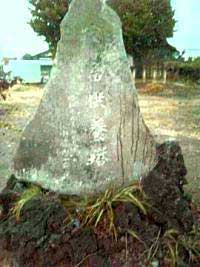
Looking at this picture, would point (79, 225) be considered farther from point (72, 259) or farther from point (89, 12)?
point (89, 12)

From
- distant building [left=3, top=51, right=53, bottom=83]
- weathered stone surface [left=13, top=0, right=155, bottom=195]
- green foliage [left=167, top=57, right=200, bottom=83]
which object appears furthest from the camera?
green foliage [left=167, top=57, right=200, bottom=83]

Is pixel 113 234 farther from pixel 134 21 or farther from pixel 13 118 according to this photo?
pixel 134 21

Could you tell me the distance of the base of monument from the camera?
319 cm

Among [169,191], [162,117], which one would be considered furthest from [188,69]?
[169,191]

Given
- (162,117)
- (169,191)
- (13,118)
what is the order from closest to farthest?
(169,191) → (13,118) → (162,117)

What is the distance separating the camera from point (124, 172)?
356 cm

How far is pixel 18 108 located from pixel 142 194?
9.88 meters

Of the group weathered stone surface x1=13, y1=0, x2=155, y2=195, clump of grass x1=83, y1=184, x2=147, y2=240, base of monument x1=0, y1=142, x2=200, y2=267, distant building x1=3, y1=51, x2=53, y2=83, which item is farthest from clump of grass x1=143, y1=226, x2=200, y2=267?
distant building x1=3, y1=51, x2=53, y2=83

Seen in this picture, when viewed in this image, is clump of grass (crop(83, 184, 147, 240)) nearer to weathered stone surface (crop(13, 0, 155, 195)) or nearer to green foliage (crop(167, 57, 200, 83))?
weathered stone surface (crop(13, 0, 155, 195))

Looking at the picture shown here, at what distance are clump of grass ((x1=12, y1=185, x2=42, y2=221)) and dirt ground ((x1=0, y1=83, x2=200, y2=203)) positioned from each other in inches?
84.4

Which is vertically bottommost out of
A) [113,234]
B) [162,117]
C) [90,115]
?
[162,117]

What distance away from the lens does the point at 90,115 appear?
3.53m

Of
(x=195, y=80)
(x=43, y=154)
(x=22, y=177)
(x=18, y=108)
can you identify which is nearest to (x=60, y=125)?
(x=43, y=154)

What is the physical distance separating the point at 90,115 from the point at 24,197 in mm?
675
